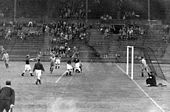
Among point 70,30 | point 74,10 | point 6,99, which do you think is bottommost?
point 6,99

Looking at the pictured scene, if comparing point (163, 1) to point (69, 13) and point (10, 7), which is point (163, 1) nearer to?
point (69, 13)

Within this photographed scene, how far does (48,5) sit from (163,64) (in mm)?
29610

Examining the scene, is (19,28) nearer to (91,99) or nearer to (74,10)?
(91,99)

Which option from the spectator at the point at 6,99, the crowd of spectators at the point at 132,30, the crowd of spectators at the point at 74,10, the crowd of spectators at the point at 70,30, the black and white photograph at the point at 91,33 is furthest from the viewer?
the crowd of spectators at the point at 70,30

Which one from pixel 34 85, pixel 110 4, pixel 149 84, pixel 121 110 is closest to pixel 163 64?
pixel 149 84

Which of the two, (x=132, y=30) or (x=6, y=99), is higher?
(x=132, y=30)

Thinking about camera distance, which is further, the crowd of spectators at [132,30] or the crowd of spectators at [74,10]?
the crowd of spectators at [132,30]

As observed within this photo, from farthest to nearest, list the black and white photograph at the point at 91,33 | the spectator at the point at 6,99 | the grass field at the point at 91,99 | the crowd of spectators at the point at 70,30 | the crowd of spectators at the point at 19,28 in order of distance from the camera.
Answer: the crowd of spectators at the point at 70,30, the crowd of spectators at the point at 19,28, the grass field at the point at 91,99, the spectator at the point at 6,99, the black and white photograph at the point at 91,33

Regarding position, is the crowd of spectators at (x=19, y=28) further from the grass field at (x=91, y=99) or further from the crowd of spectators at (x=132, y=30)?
the crowd of spectators at (x=132, y=30)

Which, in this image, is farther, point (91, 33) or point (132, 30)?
point (91, 33)

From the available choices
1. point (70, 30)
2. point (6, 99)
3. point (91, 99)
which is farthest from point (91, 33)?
point (6, 99)

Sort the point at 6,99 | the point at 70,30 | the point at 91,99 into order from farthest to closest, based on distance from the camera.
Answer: the point at 91,99 → the point at 70,30 → the point at 6,99

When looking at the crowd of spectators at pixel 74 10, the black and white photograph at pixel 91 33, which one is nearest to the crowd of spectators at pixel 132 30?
the black and white photograph at pixel 91 33

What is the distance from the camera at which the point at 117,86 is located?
19719mm
